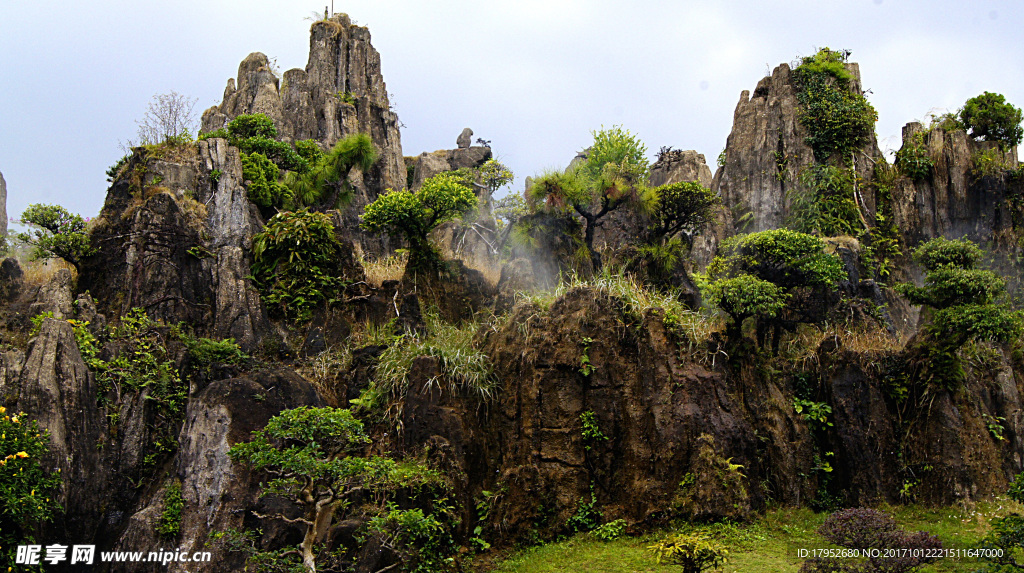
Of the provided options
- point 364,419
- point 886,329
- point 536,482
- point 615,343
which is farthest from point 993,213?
point 364,419

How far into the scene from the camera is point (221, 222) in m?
16.0

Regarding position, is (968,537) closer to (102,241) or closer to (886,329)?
(886,329)

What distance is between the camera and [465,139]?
3841 centimetres

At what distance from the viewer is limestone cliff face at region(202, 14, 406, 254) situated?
89.9 feet

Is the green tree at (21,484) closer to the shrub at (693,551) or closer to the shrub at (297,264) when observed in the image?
the shrub at (297,264)

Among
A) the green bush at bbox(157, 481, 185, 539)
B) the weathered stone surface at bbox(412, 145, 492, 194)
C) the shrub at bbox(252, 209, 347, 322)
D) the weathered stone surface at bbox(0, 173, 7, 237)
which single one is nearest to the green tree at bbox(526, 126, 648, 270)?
the shrub at bbox(252, 209, 347, 322)

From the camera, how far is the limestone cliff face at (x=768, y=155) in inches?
799

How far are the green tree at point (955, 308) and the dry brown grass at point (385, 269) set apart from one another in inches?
401

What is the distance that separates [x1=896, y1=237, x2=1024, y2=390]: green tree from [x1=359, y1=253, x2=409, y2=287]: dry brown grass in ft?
33.4

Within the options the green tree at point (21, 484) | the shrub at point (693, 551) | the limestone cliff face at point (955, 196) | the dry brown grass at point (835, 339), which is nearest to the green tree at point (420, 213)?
the dry brown grass at point (835, 339)

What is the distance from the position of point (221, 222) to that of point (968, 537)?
1493cm

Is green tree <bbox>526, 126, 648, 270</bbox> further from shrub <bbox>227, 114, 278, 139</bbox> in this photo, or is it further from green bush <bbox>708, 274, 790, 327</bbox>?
shrub <bbox>227, 114, 278, 139</bbox>

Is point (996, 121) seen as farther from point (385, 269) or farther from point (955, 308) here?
point (385, 269)

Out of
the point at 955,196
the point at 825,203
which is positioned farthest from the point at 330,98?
the point at 955,196
